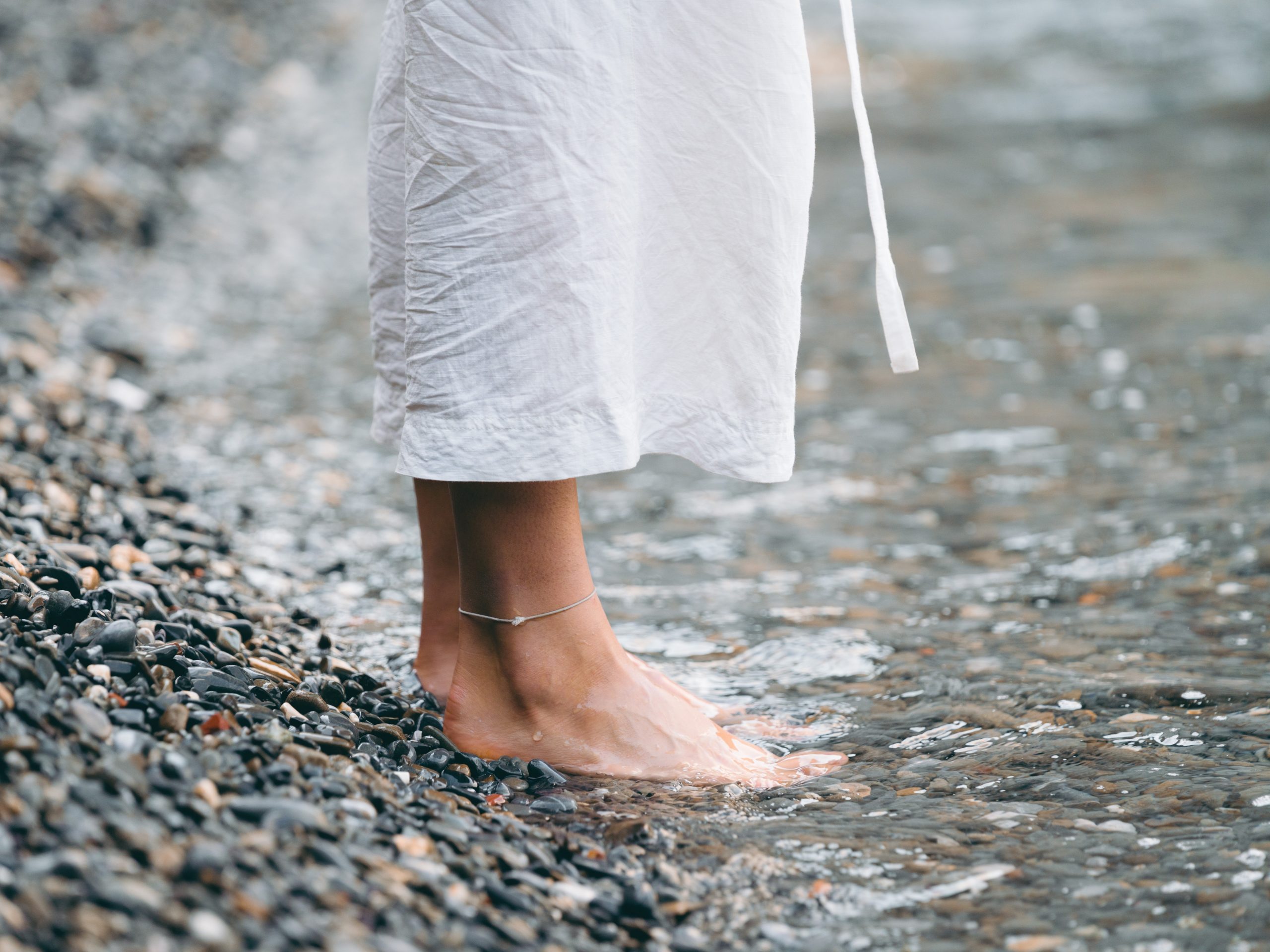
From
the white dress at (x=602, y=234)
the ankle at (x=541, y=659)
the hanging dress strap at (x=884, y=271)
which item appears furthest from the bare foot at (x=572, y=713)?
the hanging dress strap at (x=884, y=271)

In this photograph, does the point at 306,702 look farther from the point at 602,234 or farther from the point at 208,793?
the point at 602,234

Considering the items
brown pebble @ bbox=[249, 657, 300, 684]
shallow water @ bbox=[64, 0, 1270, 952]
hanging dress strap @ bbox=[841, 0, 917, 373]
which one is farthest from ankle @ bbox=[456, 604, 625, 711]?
hanging dress strap @ bbox=[841, 0, 917, 373]

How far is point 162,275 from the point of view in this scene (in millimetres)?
5160

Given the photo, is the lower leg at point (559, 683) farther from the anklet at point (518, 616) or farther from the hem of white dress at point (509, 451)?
the hem of white dress at point (509, 451)

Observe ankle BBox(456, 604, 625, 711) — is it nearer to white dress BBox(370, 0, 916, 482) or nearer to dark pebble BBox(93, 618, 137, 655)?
white dress BBox(370, 0, 916, 482)

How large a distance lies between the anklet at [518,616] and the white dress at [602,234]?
249 millimetres

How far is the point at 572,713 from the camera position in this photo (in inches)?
70.6

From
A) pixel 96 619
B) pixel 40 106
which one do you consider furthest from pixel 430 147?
pixel 40 106

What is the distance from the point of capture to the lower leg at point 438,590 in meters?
1.97

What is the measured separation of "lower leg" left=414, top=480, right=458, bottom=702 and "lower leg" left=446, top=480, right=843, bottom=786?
187 mm

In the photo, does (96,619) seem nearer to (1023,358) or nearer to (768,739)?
(768,739)

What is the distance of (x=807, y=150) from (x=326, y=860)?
1112 millimetres

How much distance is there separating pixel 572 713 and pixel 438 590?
14.1 inches

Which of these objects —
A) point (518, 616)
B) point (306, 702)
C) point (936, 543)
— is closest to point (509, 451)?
point (518, 616)
